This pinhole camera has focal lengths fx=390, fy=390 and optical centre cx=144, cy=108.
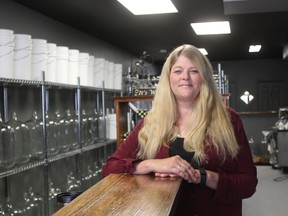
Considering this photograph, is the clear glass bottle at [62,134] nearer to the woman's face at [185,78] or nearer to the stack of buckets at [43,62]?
the stack of buckets at [43,62]

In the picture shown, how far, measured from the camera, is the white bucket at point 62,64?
3.55 m

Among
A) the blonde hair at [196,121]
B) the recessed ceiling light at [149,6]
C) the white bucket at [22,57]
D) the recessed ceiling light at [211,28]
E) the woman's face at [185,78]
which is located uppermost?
the recessed ceiling light at [211,28]

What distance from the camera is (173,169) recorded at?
1368 millimetres

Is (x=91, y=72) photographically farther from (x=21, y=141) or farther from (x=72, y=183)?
(x=21, y=141)

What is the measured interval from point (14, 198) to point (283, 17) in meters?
3.92

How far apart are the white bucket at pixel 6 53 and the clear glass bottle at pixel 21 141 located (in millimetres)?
412

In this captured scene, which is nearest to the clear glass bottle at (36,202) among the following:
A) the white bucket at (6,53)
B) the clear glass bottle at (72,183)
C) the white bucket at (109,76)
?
the clear glass bottle at (72,183)

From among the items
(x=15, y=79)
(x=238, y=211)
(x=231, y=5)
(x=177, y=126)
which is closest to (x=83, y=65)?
(x=15, y=79)

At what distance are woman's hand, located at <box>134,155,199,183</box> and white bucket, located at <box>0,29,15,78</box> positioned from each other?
5.28 ft

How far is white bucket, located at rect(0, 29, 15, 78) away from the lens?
267 centimetres

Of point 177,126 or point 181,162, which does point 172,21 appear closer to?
point 177,126

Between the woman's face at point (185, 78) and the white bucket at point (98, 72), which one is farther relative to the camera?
the white bucket at point (98, 72)

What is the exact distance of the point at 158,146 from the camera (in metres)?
1.60

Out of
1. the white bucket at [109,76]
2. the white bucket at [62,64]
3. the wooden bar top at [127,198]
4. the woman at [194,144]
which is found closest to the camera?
the wooden bar top at [127,198]
